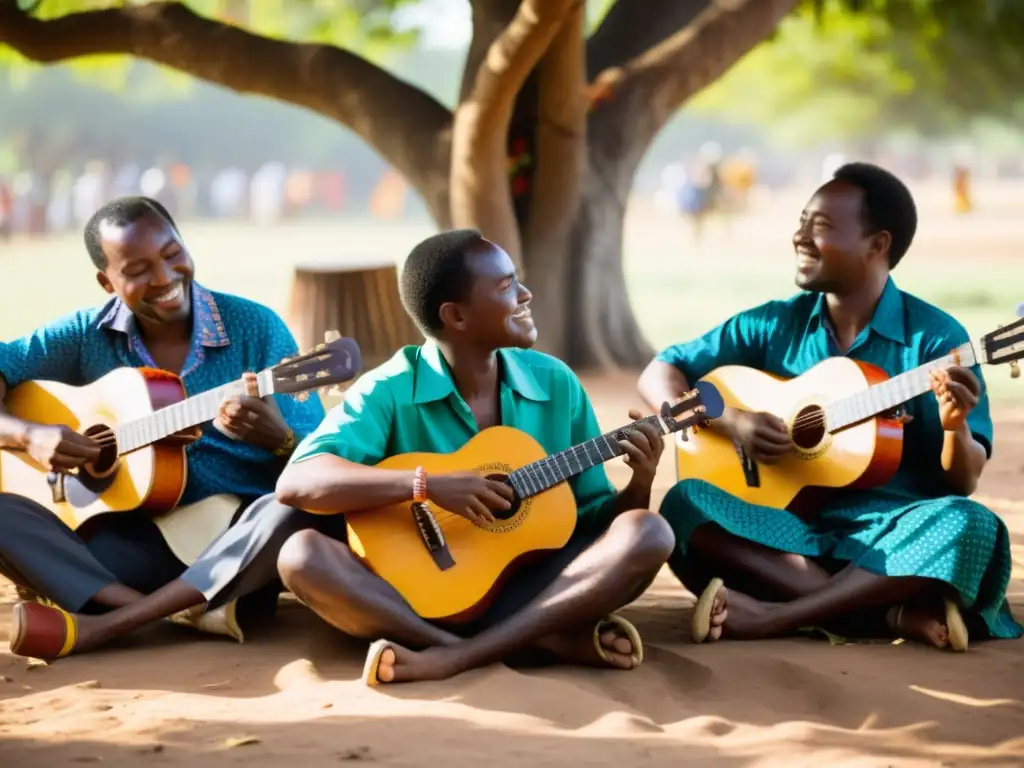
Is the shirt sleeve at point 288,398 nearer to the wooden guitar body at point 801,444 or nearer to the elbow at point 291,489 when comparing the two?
the elbow at point 291,489

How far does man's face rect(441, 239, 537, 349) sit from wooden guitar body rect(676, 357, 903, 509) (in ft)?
2.99

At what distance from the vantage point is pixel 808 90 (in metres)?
43.6

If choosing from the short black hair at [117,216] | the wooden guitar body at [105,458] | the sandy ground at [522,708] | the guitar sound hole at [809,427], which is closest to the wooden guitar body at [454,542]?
the sandy ground at [522,708]

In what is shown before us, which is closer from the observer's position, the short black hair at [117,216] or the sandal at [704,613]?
the sandal at [704,613]

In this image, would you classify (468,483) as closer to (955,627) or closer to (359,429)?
(359,429)

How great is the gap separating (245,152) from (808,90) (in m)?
21.8

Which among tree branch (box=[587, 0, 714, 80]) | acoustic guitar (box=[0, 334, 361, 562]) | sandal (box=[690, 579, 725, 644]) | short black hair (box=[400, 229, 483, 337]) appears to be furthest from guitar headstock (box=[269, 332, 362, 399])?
tree branch (box=[587, 0, 714, 80])

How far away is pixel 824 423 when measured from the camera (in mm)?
4527

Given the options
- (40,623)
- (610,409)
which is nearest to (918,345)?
(40,623)

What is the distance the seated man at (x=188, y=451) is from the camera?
4352 millimetres

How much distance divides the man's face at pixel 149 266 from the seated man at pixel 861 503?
5.01 ft

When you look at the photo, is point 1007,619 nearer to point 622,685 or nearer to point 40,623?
point 622,685

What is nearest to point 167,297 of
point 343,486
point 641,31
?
point 343,486

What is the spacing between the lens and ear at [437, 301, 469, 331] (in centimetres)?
419
